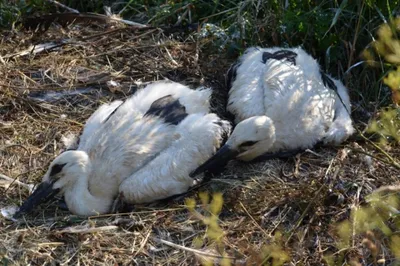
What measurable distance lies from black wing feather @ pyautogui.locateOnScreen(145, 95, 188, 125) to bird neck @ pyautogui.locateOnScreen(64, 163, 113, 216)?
54 cm

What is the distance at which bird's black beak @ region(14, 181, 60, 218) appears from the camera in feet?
15.7

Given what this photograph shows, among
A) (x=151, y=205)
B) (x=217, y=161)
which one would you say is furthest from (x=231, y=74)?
(x=151, y=205)

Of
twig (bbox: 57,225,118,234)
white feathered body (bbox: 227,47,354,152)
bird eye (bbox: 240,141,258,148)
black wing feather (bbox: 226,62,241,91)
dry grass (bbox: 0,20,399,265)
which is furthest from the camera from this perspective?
black wing feather (bbox: 226,62,241,91)

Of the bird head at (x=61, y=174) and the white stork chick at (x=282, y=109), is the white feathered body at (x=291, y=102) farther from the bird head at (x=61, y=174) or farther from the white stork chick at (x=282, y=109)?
the bird head at (x=61, y=174)

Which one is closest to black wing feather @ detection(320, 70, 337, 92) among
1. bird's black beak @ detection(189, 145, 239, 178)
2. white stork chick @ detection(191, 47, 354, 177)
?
white stork chick @ detection(191, 47, 354, 177)

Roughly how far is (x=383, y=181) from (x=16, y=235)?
217 cm

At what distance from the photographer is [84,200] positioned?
4.83 metres

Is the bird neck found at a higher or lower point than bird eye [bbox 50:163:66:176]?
lower

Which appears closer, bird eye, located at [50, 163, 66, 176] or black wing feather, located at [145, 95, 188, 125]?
bird eye, located at [50, 163, 66, 176]

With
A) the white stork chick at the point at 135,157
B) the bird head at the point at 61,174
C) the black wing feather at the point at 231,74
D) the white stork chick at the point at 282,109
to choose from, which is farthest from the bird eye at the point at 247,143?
the bird head at the point at 61,174

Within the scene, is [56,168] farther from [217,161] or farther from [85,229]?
[217,161]

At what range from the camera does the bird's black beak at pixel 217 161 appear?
496 cm

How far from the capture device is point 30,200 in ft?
15.8

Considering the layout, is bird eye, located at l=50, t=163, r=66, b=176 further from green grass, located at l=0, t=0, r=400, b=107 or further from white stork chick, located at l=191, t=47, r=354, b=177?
green grass, located at l=0, t=0, r=400, b=107
